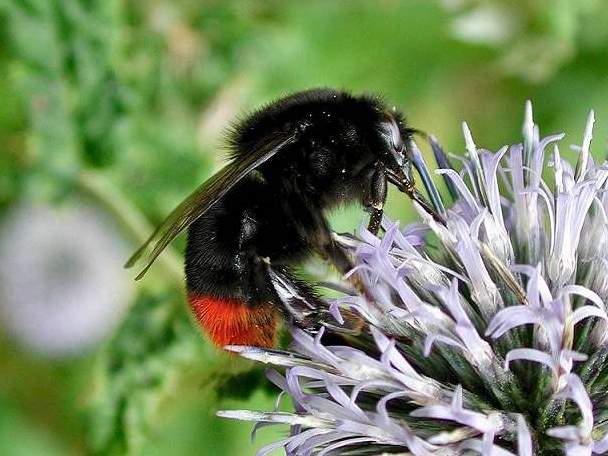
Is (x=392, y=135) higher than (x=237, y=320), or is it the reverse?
(x=392, y=135)

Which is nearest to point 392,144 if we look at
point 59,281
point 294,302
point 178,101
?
point 294,302

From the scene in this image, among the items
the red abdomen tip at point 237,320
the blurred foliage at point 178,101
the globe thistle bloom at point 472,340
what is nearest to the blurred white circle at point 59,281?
Result: the blurred foliage at point 178,101

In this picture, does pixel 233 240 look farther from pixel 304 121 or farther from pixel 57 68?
pixel 57 68

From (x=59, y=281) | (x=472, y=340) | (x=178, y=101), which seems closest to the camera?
(x=472, y=340)

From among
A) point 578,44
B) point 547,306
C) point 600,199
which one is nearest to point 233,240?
point 547,306

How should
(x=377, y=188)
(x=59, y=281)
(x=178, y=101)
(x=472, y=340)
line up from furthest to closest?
(x=59, y=281)
(x=178, y=101)
(x=377, y=188)
(x=472, y=340)

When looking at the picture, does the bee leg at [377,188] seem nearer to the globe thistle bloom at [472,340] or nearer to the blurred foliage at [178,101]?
the globe thistle bloom at [472,340]

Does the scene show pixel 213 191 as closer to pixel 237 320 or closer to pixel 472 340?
pixel 237 320

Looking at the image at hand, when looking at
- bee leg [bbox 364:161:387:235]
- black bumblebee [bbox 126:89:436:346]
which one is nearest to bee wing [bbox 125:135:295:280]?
black bumblebee [bbox 126:89:436:346]
